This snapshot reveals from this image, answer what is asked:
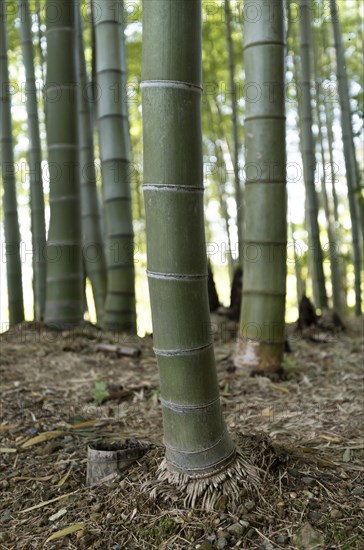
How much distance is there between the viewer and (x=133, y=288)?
367 cm

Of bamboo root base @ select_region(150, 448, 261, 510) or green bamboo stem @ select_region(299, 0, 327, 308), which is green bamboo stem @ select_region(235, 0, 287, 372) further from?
green bamboo stem @ select_region(299, 0, 327, 308)

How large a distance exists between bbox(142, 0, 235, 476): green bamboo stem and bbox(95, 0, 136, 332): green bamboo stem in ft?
7.05

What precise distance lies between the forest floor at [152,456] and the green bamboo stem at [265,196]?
0.74ft

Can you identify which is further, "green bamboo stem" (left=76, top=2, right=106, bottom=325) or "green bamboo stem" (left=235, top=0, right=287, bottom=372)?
"green bamboo stem" (left=76, top=2, right=106, bottom=325)

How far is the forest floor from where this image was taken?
1.33 m

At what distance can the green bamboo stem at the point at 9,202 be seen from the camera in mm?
3977

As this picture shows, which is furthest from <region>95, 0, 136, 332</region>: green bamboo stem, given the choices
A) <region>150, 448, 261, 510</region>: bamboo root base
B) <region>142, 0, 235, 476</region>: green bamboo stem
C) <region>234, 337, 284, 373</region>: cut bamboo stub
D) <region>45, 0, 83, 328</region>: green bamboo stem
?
<region>150, 448, 261, 510</region>: bamboo root base

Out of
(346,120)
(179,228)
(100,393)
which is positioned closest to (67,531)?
(179,228)

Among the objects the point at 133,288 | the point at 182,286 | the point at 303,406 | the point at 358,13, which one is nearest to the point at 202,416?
the point at 182,286

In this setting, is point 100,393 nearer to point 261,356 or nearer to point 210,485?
point 261,356

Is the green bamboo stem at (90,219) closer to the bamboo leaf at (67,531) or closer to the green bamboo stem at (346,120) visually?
the green bamboo stem at (346,120)

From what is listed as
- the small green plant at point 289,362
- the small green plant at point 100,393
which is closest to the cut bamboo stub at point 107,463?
the small green plant at point 100,393

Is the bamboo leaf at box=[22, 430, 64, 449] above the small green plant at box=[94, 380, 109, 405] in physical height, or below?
below

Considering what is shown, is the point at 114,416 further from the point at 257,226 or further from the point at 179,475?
the point at 257,226
